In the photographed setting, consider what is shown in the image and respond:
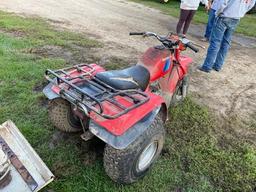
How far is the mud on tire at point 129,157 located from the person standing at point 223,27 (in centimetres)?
315

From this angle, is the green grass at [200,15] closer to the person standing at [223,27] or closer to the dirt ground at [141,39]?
the dirt ground at [141,39]

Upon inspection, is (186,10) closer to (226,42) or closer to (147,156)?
(226,42)

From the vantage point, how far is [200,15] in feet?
37.7

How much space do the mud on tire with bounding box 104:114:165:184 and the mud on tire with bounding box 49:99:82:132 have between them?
821 millimetres

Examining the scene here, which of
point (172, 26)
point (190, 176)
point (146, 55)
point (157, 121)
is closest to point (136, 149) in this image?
point (157, 121)

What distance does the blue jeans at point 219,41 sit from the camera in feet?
17.0

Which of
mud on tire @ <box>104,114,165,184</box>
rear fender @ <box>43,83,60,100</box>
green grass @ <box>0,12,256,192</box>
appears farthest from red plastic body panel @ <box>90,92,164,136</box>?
green grass @ <box>0,12,256,192</box>

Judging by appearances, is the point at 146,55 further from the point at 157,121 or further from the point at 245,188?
the point at 245,188

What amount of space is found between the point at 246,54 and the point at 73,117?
5451mm

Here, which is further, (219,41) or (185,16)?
(185,16)

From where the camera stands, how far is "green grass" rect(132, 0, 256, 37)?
9.68 meters

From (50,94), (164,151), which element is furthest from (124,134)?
(164,151)

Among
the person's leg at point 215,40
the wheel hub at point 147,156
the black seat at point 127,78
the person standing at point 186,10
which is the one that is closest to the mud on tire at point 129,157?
the wheel hub at point 147,156

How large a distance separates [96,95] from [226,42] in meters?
3.79
